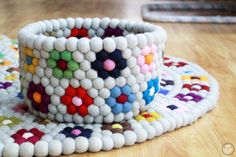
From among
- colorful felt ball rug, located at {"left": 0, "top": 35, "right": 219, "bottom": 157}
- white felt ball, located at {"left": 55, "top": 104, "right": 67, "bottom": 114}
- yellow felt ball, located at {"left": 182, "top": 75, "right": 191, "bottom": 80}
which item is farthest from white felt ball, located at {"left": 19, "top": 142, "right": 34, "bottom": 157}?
yellow felt ball, located at {"left": 182, "top": 75, "right": 191, "bottom": 80}

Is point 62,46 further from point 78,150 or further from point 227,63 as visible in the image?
point 227,63

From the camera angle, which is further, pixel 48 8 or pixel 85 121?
pixel 48 8

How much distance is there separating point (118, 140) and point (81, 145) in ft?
0.21

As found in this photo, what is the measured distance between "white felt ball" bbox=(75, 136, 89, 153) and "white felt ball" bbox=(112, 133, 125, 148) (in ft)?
0.16

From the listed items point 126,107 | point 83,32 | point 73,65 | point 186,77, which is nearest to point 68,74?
point 73,65

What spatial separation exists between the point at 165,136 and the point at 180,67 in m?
0.41

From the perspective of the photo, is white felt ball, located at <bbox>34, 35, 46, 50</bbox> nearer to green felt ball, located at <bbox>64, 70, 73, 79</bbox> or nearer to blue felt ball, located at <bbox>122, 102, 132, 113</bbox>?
green felt ball, located at <bbox>64, 70, 73, 79</bbox>

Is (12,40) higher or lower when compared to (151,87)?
lower

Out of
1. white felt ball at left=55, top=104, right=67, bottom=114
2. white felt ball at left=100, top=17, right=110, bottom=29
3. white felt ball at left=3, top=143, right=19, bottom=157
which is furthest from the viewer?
white felt ball at left=100, top=17, right=110, bottom=29

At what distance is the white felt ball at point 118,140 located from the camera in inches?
25.4

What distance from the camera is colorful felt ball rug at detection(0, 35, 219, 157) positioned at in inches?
24.5

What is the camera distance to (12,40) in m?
1.35

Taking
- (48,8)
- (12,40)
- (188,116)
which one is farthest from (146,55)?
(48,8)

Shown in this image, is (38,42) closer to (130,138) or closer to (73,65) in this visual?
(73,65)
